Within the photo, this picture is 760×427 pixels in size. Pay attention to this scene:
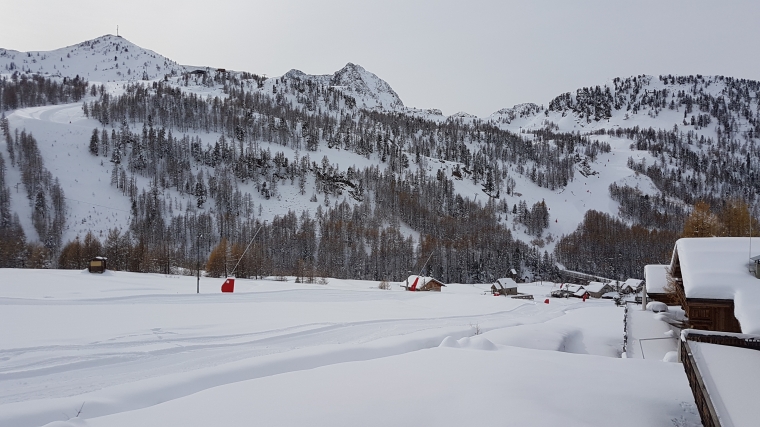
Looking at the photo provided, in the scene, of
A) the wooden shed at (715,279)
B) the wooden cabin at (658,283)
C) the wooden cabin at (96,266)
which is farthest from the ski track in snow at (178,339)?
the wooden cabin at (96,266)

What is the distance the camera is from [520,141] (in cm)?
18375

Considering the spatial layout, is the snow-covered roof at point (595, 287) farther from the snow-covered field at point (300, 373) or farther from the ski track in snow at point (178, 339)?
the snow-covered field at point (300, 373)

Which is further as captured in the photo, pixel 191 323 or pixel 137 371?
pixel 191 323

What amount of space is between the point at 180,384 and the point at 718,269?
13.3m

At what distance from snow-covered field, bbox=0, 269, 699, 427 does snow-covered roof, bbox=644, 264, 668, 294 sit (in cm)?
331

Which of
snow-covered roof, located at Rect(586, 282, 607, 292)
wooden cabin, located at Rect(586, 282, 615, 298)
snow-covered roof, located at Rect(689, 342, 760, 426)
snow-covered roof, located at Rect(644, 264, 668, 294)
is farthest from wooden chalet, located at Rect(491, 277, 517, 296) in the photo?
snow-covered roof, located at Rect(689, 342, 760, 426)

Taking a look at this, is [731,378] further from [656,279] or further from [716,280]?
[656,279]

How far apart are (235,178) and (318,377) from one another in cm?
11722

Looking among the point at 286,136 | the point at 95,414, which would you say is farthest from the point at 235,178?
the point at 95,414

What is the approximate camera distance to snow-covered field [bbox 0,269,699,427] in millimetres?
5141

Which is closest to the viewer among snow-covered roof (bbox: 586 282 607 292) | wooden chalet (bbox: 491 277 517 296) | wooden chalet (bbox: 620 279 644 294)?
wooden chalet (bbox: 491 277 517 296)

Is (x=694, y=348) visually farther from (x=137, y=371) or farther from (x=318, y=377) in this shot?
(x=137, y=371)

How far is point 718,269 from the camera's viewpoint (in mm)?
10031

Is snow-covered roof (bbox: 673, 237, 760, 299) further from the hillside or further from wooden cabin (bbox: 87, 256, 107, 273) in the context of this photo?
the hillside
